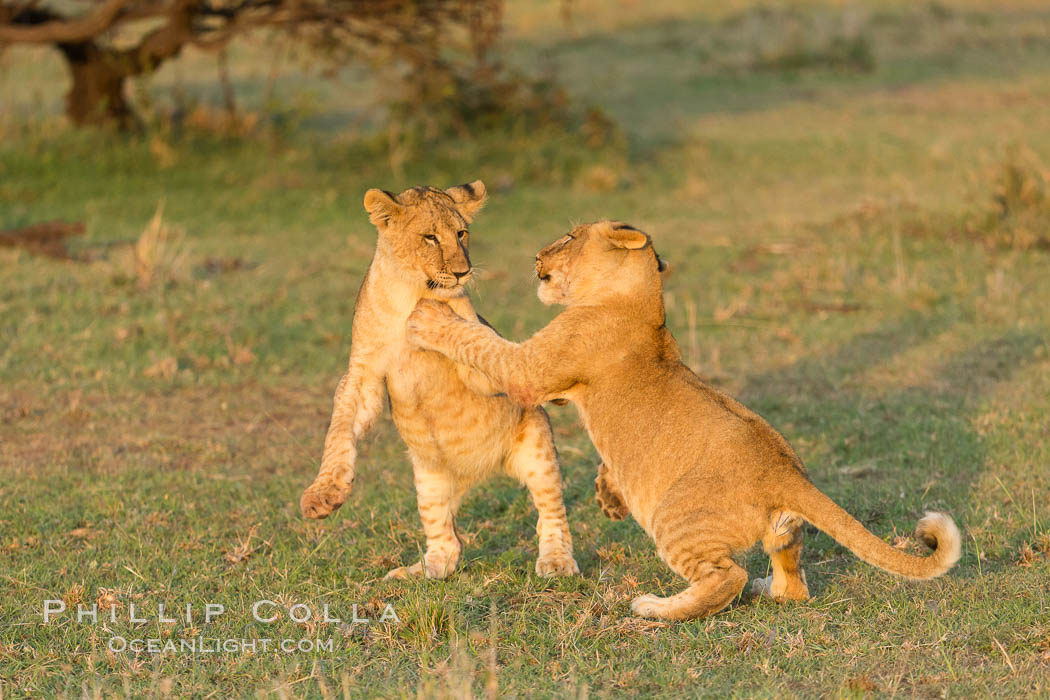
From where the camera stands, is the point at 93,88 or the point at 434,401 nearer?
the point at 434,401

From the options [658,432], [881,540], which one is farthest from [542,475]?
[881,540]

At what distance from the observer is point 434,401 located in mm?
4875

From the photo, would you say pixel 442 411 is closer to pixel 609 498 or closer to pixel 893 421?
pixel 609 498

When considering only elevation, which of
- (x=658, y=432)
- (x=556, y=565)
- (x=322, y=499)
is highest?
(x=658, y=432)

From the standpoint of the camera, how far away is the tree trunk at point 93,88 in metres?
13.2

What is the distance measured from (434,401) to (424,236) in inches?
23.7

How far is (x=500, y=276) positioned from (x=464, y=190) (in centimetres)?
488

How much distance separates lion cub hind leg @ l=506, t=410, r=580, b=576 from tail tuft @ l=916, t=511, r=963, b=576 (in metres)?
1.36

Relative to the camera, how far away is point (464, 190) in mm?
5078

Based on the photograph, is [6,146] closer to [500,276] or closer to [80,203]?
[80,203]

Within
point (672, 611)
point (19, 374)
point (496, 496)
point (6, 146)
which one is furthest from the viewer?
point (6, 146)

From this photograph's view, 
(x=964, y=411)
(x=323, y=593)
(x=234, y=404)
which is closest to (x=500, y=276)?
(x=234, y=404)

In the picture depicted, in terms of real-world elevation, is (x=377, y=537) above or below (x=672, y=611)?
below

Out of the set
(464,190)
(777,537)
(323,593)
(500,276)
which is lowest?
(500,276)
